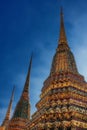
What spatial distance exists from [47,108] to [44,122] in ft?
6.73

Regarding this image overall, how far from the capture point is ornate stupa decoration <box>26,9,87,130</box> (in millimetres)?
27205

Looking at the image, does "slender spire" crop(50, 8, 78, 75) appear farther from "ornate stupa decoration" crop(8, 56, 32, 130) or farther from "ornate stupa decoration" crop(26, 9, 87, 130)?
"ornate stupa decoration" crop(8, 56, 32, 130)

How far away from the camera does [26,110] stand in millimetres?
48531

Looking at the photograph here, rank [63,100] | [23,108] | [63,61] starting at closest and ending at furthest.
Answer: [63,100] < [63,61] < [23,108]

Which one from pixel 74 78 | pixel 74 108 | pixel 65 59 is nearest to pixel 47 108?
pixel 74 108

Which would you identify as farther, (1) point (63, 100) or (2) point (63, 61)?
(2) point (63, 61)

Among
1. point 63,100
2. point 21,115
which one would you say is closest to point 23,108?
point 21,115

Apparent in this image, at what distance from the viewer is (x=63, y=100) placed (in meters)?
29.5

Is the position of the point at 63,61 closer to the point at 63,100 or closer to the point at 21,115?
the point at 63,100

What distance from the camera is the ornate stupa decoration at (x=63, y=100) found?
27.2 metres

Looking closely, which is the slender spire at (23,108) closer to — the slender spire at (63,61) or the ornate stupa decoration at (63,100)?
the ornate stupa decoration at (63,100)

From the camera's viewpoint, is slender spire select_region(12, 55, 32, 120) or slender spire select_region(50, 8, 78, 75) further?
slender spire select_region(12, 55, 32, 120)

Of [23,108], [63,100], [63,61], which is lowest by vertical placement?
[63,100]

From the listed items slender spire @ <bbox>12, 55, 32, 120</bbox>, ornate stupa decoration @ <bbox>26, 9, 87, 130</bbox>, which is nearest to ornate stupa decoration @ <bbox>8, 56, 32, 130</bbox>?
slender spire @ <bbox>12, 55, 32, 120</bbox>
